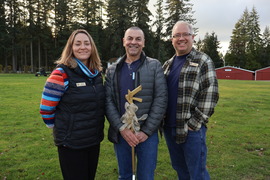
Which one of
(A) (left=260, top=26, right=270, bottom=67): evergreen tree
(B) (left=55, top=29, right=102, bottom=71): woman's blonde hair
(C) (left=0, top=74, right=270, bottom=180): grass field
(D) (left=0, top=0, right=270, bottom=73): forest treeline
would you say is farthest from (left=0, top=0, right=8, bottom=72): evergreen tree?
(A) (left=260, top=26, right=270, bottom=67): evergreen tree

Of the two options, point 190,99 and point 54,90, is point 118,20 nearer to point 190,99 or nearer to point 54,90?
point 190,99

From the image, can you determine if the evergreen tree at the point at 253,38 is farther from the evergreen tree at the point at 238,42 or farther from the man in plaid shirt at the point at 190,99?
the man in plaid shirt at the point at 190,99

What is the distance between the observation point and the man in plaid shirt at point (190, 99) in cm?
283

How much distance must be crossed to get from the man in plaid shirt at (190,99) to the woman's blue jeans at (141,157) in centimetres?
37

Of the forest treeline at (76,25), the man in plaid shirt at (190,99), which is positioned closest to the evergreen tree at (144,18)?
the forest treeline at (76,25)

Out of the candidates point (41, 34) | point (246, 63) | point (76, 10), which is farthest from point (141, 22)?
point (246, 63)

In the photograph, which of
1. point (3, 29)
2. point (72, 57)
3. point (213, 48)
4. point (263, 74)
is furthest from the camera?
point (213, 48)

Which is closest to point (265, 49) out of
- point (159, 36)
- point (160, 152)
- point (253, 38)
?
point (253, 38)

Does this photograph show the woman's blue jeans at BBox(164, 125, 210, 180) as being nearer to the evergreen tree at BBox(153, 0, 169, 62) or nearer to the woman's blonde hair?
the woman's blonde hair

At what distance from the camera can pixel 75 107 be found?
2600 mm

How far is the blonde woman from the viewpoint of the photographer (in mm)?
2590

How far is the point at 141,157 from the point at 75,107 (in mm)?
1061

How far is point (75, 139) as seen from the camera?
2.63 m

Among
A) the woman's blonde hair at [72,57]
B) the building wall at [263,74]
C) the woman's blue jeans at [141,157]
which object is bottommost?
the woman's blue jeans at [141,157]
